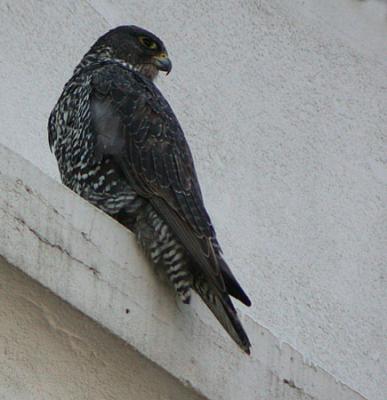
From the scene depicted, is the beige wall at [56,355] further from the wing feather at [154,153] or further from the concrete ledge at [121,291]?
the wing feather at [154,153]

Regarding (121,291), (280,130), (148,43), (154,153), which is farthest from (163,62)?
(121,291)

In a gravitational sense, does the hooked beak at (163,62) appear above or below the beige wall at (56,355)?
above

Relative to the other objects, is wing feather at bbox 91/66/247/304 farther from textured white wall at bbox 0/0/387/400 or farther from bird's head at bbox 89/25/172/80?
textured white wall at bbox 0/0/387/400

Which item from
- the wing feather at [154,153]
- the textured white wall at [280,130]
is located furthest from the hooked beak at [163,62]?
the textured white wall at [280,130]

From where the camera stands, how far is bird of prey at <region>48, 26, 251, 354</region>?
4156mm

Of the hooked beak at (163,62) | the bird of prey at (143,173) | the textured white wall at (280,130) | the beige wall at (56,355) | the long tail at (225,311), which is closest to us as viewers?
the beige wall at (56,355)

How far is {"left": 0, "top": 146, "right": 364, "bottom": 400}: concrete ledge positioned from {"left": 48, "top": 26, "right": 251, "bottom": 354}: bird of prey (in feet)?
0.33

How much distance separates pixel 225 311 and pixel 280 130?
7.37ft

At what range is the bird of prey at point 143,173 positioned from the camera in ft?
13.6

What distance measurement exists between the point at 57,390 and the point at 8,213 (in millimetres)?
413

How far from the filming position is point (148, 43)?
5320 mm

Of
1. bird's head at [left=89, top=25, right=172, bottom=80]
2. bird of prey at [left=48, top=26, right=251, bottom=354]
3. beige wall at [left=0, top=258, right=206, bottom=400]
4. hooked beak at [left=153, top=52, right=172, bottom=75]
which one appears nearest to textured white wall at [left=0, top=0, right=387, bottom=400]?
bird's head at [left=89, top=25, right=172, bottom=80]

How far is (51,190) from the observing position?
12.5ft

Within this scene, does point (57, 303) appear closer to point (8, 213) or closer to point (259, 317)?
point (8, 213)
